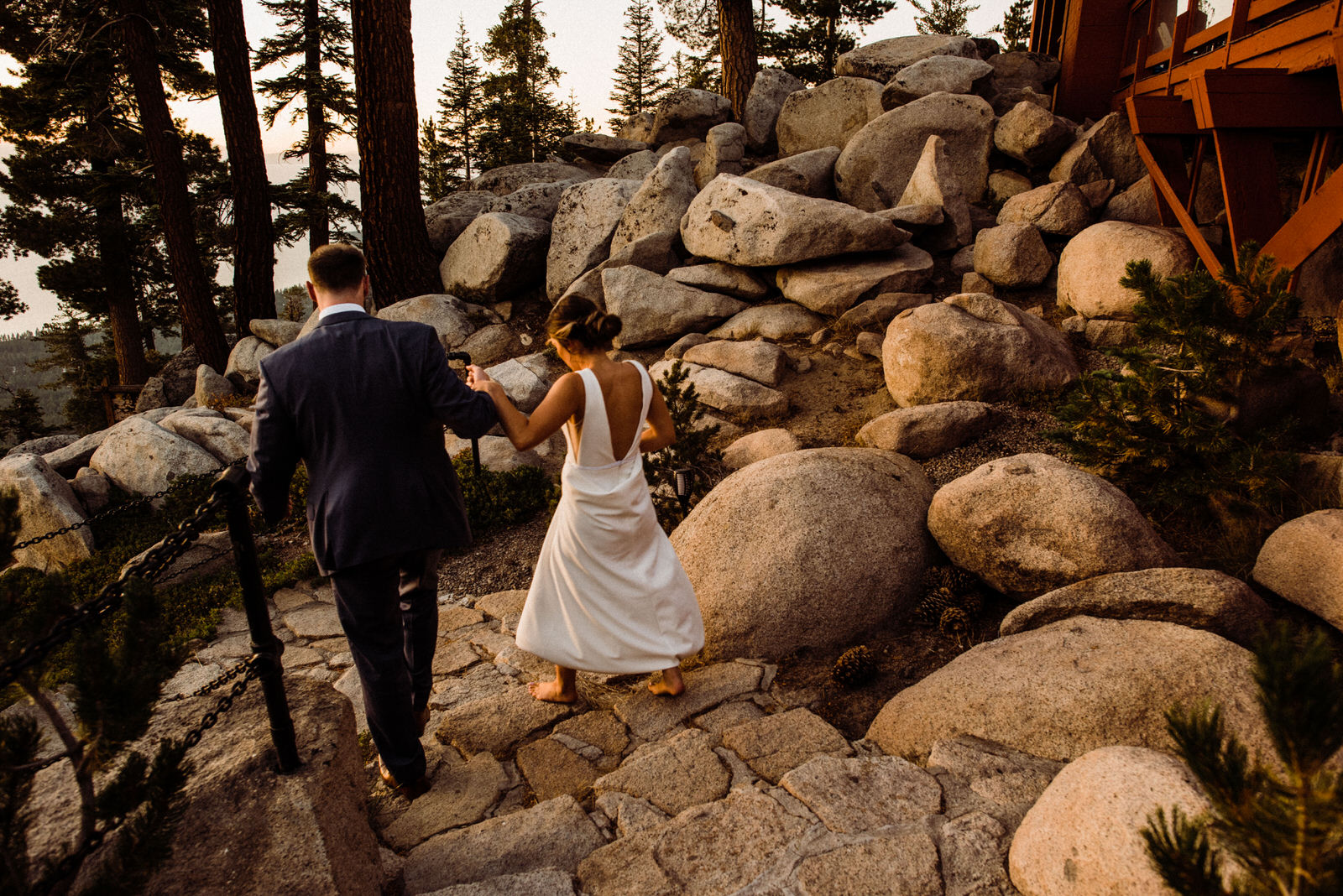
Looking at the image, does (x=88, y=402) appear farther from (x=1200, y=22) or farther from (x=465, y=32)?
(x=1200, y=22)

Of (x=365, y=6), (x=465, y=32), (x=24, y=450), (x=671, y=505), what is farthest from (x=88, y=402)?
(x=671, y=505)

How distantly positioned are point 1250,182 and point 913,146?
4.59 metres

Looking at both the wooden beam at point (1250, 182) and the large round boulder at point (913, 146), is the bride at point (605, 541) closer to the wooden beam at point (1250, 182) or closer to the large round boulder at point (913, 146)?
the wooden beam at point (1250, 182)

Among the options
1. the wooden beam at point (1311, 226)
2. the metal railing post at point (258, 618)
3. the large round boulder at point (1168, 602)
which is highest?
the wooden beam at point (1311, 226)

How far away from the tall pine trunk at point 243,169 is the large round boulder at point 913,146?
10.5 metres

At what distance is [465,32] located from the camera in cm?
3164

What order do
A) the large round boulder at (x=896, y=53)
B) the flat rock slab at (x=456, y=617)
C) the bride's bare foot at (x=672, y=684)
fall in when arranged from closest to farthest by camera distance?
the bride's bare foot at (x=672, y=684) < the flat rock slab at (x=456, y=617) < the large round boulder at (x=896, y=53)

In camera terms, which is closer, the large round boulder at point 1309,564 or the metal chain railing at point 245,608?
the metal chain railing at point 245,608

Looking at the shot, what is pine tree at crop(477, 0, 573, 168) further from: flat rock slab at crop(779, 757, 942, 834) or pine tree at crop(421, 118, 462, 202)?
flat rock slab at crop(779, 757, 942, 834)

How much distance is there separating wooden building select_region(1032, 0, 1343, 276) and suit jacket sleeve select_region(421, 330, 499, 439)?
5.36 meters

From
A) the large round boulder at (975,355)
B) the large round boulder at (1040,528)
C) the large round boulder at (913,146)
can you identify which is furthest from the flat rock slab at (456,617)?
the large round boulder at (913,146)

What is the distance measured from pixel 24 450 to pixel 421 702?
1095cm

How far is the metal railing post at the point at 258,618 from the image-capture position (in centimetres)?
237

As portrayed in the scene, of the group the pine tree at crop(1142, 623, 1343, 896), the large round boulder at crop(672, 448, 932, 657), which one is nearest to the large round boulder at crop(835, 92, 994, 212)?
the large round boulder at crop(672, 448, 932, 657)
